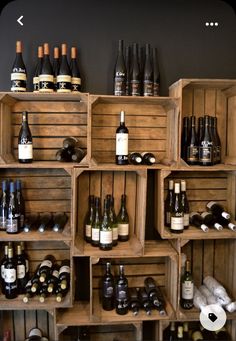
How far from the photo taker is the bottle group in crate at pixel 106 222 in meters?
1.97

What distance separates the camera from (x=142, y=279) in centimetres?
219

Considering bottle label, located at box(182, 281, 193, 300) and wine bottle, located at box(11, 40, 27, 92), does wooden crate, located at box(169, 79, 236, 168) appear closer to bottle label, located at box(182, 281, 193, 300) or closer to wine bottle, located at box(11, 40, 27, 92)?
bottle label, located at box(182, 281, 193, 300)

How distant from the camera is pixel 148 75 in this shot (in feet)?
6.59

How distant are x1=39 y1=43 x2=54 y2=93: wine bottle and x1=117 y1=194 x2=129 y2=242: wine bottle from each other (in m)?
0.81

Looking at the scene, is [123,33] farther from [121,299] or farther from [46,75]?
[121,299]

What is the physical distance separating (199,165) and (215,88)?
52 cm

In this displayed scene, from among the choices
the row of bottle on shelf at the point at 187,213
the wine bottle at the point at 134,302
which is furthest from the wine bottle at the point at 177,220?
the wine bottle at the point at 134,302

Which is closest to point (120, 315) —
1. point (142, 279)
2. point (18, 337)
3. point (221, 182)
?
point (142, 279)

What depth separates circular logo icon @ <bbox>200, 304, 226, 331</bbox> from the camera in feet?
6.16

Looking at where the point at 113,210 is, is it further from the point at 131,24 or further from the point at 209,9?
the point at 209,9

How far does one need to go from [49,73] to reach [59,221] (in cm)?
89

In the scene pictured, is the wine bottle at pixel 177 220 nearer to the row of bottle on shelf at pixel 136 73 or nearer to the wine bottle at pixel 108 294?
the wine bottle at pixel 108 294

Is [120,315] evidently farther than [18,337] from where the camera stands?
No

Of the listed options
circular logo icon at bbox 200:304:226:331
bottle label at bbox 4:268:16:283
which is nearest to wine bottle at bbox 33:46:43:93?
bottle label at bbox 4:268:16:283
